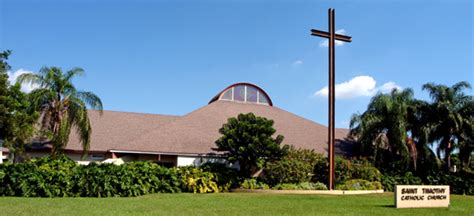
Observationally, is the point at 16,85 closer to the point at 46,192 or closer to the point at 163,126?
the point at 46,192

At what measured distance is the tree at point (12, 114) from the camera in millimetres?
20859

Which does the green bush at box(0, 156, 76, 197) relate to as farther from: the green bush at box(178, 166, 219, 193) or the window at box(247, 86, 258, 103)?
the window at box(247, 86, 258, 103)

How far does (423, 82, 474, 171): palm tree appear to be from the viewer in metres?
28.7

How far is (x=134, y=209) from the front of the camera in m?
15.0

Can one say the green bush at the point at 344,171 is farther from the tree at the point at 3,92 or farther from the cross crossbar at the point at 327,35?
the tree at the point at 3,92

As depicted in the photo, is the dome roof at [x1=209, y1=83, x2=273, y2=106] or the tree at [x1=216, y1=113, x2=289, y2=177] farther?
the dome roof at [x1=209, y1=83, x2=273, y2=106]

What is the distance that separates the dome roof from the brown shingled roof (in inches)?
18.8

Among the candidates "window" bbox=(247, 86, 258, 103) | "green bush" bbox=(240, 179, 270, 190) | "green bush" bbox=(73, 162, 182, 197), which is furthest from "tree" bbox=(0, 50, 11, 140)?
"window" bbox=(247, 86, 258, 103)

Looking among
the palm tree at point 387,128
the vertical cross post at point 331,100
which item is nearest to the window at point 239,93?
the palm tree at point 387,128

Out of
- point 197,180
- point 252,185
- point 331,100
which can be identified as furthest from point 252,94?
point 197,180

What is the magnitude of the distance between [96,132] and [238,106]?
10.2 metres

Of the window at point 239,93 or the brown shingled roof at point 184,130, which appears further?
the window at point 239,93

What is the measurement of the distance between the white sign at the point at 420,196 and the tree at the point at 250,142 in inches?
369

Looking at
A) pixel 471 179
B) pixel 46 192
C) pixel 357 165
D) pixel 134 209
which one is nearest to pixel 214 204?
pixel 134 209
